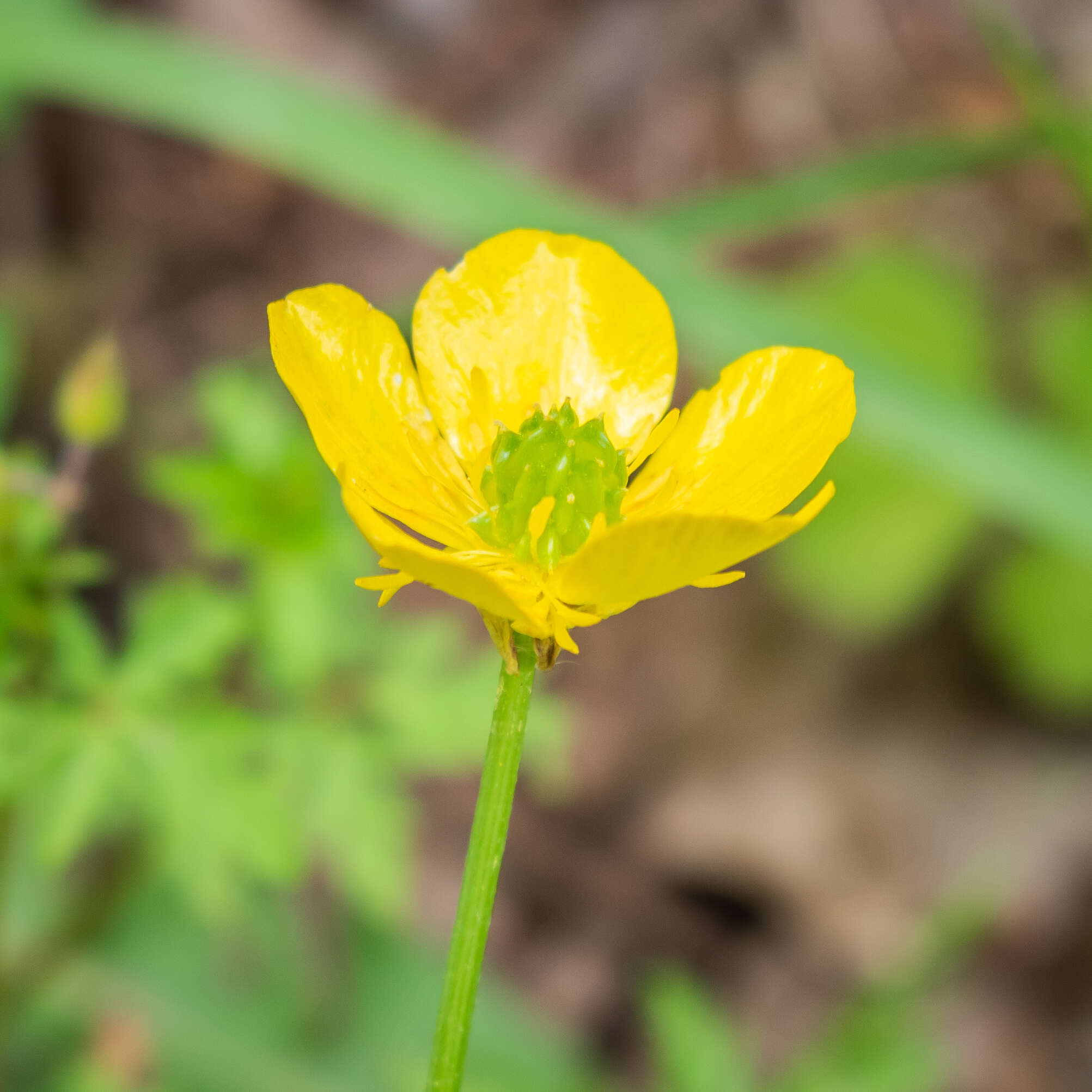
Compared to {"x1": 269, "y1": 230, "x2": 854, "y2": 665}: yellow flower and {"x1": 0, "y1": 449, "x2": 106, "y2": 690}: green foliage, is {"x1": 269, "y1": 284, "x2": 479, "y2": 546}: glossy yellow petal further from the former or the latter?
{"x1": 0, "y1": 449, "x2": 106, "y2": 690}: green foliage

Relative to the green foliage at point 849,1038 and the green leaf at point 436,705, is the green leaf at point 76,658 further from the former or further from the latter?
the green foliage at point 849,1038

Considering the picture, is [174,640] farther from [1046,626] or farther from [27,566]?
[1046,626]

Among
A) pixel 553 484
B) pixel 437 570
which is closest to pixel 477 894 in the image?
pixel 437 570

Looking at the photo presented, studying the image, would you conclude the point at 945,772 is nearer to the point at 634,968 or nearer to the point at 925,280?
the point at 634,968

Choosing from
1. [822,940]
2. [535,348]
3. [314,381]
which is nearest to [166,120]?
[535,348]

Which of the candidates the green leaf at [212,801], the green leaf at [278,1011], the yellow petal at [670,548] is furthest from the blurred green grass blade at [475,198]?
the yellow petal at [670,548]

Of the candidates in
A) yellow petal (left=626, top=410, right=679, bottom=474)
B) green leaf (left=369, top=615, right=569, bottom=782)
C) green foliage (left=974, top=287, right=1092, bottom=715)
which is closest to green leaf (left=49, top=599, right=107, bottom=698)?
green leaf (left=369, top=615, right=569, bottom=782)
